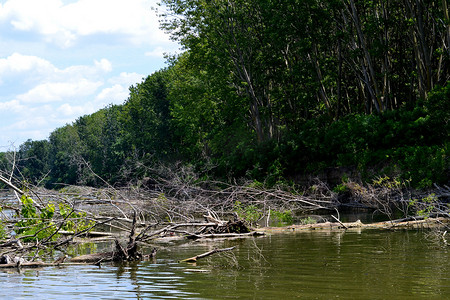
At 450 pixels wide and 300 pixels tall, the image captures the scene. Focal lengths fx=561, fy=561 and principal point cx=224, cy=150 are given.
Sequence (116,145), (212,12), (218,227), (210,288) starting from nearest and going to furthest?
1. (210,288)
2. (218,227)
3. (212,12)
4. (116,145)

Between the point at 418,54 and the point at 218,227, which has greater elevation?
the point at 418,54

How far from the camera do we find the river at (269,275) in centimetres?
881

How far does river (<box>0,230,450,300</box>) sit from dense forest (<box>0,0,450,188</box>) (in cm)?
1059

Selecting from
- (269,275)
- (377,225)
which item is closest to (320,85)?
(377,225)

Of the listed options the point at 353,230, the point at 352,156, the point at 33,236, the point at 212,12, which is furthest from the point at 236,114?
the point at 33,236

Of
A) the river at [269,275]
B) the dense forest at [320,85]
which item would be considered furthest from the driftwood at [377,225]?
the dense forest at [320,85]

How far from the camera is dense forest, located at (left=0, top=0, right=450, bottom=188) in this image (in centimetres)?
2761

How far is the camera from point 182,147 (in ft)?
196

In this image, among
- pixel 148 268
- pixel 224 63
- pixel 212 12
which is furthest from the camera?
pixel 224 63

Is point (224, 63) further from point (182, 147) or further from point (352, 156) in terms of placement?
point (182, 147)

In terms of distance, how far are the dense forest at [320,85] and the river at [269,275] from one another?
1059 cm

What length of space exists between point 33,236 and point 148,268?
12.1 feet

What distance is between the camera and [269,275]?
1038 centimetres

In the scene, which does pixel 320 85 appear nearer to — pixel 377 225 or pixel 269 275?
pixel 377 225
